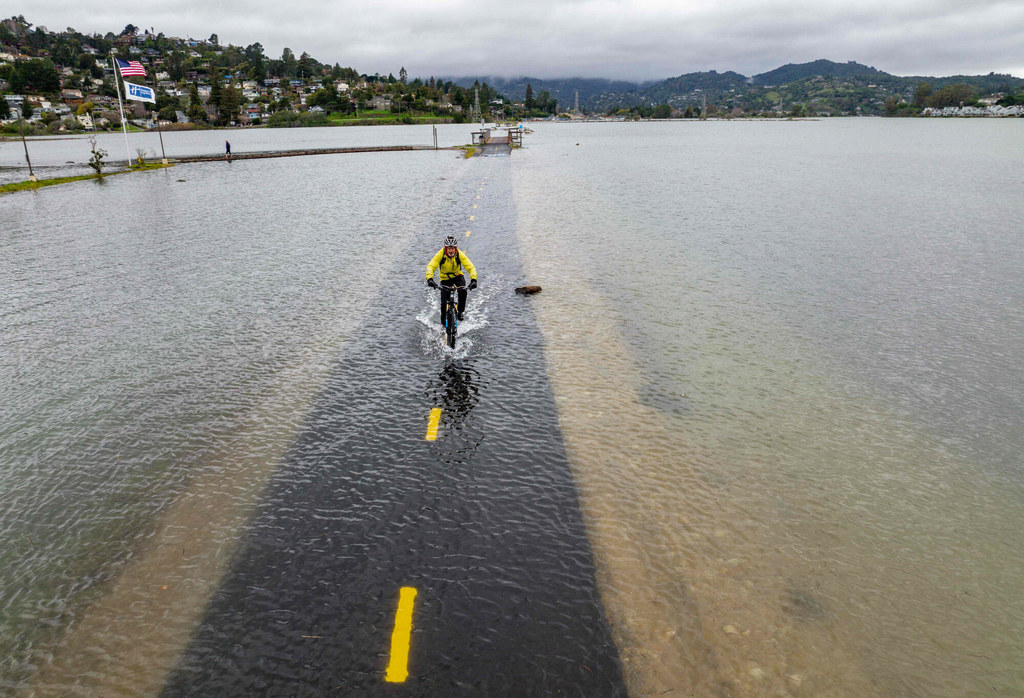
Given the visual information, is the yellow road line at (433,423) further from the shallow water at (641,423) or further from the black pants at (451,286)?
the black pants at (451,286)

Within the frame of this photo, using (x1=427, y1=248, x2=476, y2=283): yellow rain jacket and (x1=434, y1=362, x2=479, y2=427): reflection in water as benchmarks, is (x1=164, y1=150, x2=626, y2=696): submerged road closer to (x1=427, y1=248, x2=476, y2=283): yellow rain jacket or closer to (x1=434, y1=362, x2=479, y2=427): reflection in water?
(x1=434, y1=362, x2=479, y2=427): reflection in water

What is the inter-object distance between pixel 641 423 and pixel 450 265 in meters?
7.32

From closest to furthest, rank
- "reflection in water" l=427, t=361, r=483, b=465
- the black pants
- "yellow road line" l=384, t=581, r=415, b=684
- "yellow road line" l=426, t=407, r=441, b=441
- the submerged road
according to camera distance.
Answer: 1. "yellow road line" l=384, t=581, r=415, b=684
2. the submerged road
3. "reflection in water" l=427, t=361, r=483, b=465
4. "yellow road line" l=426, t=407, r=441, b=441
5. the black pants

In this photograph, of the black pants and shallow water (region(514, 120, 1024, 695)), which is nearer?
shallow water (region(514, 120, 1024, 695))

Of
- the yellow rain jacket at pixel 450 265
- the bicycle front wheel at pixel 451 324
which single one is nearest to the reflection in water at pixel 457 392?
the bicycle front wheel at pixel 451 324

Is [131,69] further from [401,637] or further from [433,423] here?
[401,637]

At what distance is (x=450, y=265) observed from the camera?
57.6 ft

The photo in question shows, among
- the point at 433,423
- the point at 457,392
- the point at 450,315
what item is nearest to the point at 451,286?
the point at 450,315

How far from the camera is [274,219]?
41156 mm

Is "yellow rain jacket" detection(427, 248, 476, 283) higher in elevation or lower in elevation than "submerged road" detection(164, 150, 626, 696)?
higher

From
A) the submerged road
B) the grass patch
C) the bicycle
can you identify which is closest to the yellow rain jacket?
the bicycle

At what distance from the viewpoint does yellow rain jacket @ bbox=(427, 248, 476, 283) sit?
683 inches

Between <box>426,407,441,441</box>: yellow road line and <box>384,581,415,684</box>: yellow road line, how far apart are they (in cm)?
460

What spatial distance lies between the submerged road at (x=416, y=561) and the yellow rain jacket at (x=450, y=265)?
2960 millimetres
